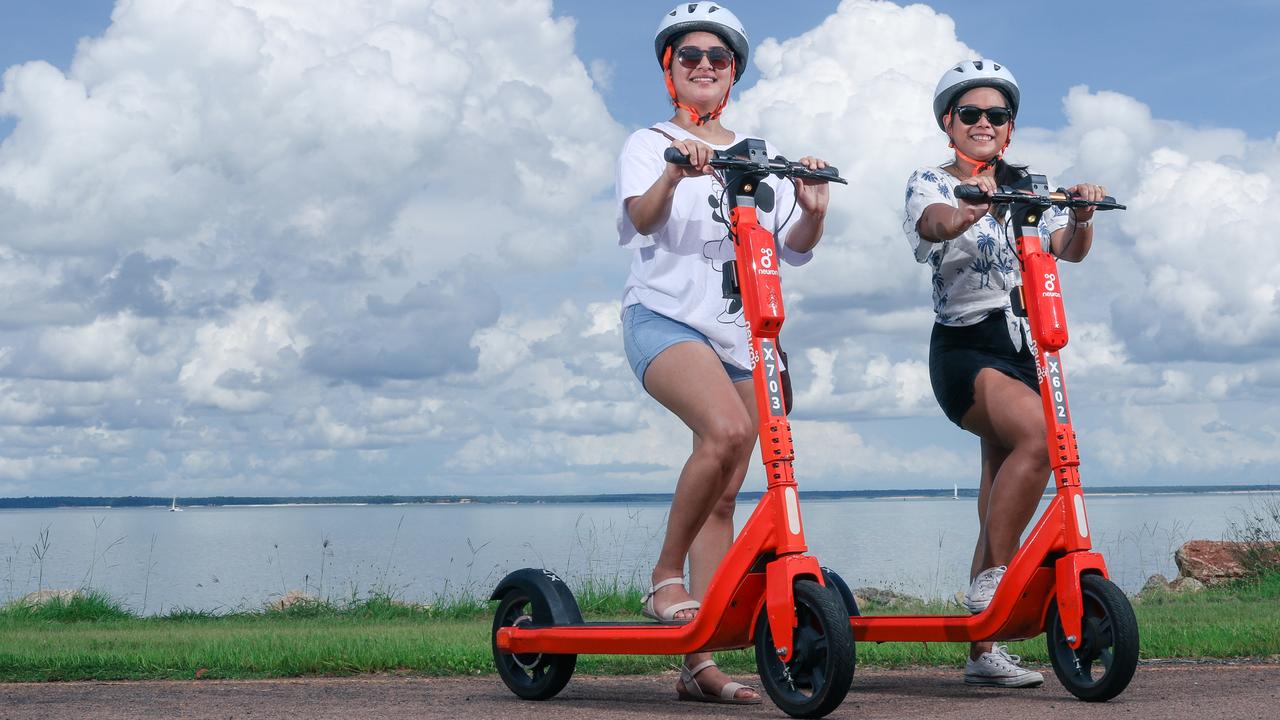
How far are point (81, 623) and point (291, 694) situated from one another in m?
6.33

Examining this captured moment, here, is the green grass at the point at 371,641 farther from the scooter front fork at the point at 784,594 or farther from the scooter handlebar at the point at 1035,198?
the scooter handlebar at the point at 1035,198

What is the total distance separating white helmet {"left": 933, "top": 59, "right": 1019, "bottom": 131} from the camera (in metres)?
5.58

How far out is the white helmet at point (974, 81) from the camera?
18.3 ft

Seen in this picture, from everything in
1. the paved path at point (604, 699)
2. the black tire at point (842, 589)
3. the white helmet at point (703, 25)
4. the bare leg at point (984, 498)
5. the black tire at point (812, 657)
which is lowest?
the paved path at point (604, 699)

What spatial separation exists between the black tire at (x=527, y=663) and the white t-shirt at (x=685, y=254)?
1.25 metres

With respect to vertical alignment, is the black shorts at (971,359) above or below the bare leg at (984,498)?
above

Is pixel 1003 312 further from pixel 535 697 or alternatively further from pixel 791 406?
pixel 535 697

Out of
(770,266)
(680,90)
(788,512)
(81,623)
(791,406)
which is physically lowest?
(81,623)

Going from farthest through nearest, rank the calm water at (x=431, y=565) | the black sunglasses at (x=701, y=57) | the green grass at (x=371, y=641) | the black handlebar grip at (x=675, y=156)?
the calm water at (x=431, y=565) < the green grass at (x=371, y=641) < the black sunglasses at (x=701, y=57) < the black handlebar grip at (x=675, y=156)

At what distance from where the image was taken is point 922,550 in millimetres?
29203

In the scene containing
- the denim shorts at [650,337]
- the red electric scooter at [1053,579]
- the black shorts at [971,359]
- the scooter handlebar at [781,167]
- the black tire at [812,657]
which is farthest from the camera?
the black shorts at [971,359]

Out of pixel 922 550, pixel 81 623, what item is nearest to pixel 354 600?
pixel 81 623

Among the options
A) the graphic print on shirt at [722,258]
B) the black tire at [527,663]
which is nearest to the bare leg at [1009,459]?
the graphic print on shirt at [722,258]

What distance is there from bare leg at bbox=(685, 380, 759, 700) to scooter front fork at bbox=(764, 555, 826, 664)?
66cm
